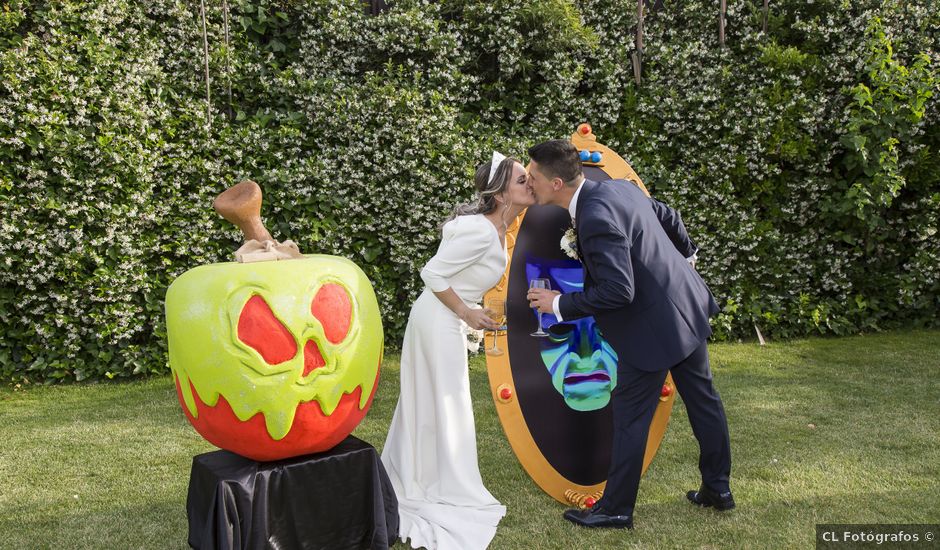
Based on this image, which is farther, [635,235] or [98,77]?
[98,77]

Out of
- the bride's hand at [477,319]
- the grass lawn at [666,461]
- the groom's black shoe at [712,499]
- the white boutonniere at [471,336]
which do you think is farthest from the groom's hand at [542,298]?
the groom's black shoe at [712,499]

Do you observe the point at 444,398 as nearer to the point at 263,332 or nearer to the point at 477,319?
the point at 477,319

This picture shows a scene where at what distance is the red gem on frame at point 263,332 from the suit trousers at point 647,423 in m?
1.52

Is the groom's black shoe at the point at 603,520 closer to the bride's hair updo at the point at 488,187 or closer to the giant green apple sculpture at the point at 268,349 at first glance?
the giant green apple sculpture at the point at 268,349

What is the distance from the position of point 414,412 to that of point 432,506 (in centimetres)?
44

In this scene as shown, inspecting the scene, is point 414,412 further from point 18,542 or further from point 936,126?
point 936,126

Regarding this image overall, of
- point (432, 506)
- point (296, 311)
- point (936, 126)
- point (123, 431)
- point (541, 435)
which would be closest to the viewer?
point (296, 311)

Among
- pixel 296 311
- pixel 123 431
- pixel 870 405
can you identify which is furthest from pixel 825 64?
pixel 123 431

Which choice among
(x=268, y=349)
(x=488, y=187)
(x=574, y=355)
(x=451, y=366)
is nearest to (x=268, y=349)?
(x=268, y=349)

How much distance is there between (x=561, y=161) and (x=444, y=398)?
3.94 ft

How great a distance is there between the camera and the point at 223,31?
6.15 meters

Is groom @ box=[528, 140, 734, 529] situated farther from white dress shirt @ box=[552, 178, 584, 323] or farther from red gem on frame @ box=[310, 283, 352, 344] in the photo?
red gem on frame @ box=[310, 283, 352, 344]

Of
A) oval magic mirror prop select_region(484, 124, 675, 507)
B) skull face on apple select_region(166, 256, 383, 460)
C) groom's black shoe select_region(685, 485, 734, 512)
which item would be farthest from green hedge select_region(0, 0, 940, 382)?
skull face on apple select_region(166, 256, 383, 460)

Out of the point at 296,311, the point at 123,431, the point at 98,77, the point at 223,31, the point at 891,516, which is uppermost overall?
the point at 223,31
